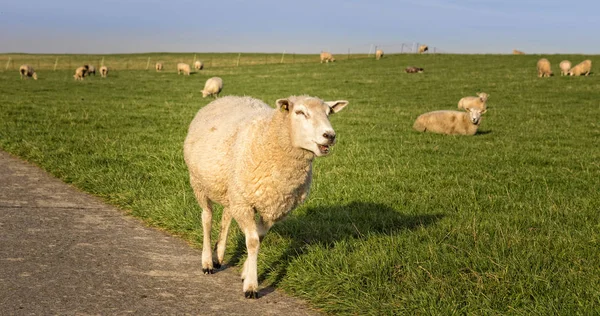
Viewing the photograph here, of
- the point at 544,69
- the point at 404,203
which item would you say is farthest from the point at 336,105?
the point at 544,69

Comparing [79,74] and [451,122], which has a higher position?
[79,74]

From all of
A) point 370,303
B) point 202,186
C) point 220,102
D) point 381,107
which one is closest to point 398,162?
point 220,102

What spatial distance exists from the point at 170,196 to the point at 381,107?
17.5m

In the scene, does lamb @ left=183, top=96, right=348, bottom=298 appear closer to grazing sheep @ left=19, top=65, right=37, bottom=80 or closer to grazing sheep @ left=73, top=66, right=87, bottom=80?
grazing sheep @ left=73, top=66, right=87, bottom=80

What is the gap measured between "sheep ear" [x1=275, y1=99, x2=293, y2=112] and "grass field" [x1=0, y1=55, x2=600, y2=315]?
1.44 meters

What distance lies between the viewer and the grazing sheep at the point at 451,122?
1728 centimetres

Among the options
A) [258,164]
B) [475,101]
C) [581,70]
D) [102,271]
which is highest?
[581,70]

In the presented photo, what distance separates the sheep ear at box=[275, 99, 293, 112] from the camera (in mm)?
5172

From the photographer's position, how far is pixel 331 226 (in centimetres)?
684

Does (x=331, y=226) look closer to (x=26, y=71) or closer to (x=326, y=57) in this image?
(x=26, y=71)

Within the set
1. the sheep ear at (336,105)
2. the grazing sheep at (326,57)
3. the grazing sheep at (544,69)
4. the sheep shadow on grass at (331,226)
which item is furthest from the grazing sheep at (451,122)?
the grazing sheep at (326,57)

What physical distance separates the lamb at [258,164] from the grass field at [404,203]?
50 cm

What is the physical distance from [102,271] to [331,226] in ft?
8.41

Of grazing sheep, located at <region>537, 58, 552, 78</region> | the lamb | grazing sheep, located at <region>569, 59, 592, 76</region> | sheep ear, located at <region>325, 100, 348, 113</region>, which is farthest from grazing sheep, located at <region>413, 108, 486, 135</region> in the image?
grazing sheep, located at <region>569, 59, 592, 76</region>
